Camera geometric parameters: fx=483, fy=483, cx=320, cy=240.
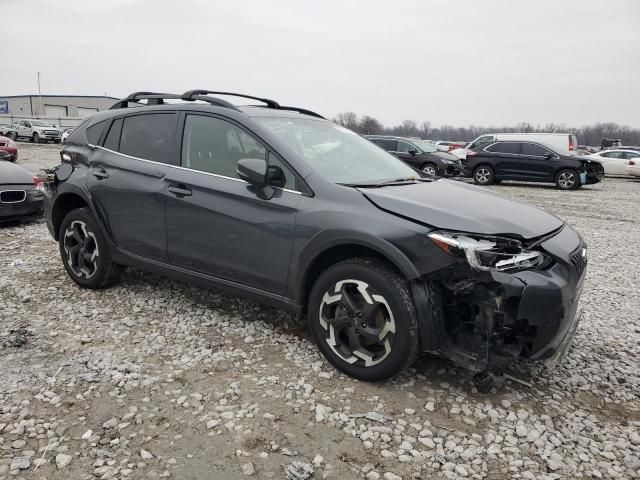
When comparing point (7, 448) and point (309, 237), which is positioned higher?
point (309, 237)

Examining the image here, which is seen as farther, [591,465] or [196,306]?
[196,306]

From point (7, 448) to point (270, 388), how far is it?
1376 millimetres

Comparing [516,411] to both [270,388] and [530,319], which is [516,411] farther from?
[270,388]

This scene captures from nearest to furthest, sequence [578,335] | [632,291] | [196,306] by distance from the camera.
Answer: [578,335], [196,306], [632,291]

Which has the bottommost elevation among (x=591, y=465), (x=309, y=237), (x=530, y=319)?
(x=591, y=465)

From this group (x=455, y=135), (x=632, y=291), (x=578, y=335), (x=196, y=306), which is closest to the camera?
(x=578, y=335)

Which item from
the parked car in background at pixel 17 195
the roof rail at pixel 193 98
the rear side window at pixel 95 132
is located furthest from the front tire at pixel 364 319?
the parked car in background at pixel 17 195

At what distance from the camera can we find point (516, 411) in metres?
2.82

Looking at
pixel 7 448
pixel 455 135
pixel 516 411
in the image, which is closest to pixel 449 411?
pixel 516 411

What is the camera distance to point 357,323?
2982mm

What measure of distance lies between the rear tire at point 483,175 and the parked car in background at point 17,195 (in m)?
13.6

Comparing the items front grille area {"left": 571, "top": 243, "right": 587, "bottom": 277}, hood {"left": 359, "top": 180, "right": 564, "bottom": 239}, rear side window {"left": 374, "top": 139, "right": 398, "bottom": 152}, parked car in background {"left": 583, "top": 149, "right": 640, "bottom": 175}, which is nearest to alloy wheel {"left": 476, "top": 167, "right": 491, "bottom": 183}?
rear side window {"left": 374, "top": 139, "right": 398, "bottom": 152}

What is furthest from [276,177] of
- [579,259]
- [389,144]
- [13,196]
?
[389,144]

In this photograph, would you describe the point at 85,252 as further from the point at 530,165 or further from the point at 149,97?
the point at 530,165
